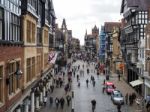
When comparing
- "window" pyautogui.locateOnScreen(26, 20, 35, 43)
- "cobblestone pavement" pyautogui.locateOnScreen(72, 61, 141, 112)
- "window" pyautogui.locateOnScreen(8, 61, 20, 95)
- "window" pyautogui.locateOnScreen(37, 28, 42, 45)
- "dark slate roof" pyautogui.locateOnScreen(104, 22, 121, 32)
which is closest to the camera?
"window" pyautogui.locateOnScreen(8, 61, 20, 95)

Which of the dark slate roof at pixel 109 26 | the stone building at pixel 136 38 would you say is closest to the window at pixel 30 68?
the stone building at pixel 136 38

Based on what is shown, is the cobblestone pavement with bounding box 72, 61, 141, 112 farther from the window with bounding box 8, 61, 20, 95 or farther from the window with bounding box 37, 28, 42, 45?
the window with bounding box 8, 61, 20, 95

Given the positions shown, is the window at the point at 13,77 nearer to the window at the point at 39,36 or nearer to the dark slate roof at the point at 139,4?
the window at the point at 39,36

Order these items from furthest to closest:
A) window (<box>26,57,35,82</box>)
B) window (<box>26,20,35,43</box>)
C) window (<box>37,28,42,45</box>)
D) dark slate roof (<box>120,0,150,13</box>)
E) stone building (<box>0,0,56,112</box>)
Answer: dark slate roof (<box>120,0,150,13</box>), window (<box>37,28,42,45</box>), window (<box>26,57,35,82</box>), window (<box>26,20,35,43</box>), stone building (<box>0,0,56,112</box>)

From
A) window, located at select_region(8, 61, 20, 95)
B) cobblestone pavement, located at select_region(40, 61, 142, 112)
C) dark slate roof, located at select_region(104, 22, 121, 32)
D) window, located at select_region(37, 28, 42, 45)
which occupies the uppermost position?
dark slate roof, located at select_region(104, 22, 121, 32)

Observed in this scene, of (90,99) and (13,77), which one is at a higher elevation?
(13,77)

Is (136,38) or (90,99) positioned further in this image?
(136,38)

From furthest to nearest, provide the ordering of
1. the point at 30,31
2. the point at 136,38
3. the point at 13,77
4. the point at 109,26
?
1. the point at 109,26
2. the point at 136,38
3. the point at 30,31
4. the point at 13,77

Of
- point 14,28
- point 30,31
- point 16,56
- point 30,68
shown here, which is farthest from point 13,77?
point 30,31

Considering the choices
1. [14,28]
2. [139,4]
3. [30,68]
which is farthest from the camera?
[139,4]

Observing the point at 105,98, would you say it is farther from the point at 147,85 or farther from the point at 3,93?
the point at 3,93

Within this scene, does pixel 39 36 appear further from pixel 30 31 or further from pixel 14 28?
pixel 14 28

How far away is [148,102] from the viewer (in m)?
45.5

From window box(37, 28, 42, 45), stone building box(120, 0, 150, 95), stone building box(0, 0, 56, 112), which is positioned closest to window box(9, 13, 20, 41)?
stone building box(0, 0, 56, 112)
